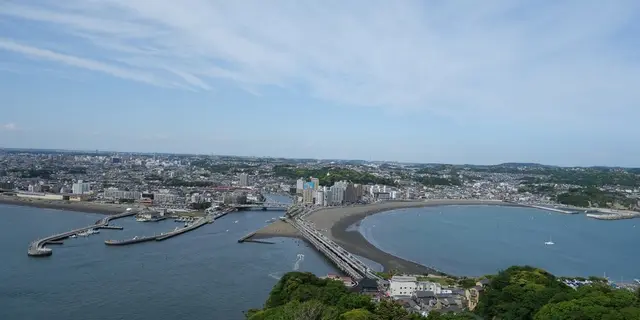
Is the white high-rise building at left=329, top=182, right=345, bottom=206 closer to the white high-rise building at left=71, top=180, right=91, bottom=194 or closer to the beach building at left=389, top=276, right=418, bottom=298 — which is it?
the white high-rise building at left=71, top=180, right=91, bottom=194

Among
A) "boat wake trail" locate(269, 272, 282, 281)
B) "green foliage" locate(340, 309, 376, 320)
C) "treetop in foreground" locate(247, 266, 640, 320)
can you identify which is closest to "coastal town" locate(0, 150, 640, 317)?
"treetop in foreground" locate(247, 266, 640, 320)

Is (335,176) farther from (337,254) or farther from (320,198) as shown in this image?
(337,254)

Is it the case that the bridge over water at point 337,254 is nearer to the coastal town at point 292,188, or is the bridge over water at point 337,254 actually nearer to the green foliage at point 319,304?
the green foliage at point 319,304

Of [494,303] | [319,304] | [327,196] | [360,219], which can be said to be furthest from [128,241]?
[327,196]

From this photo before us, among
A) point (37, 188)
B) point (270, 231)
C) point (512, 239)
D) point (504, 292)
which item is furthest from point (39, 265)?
point (37, 188)

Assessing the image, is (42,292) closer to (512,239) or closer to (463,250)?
(463,250)

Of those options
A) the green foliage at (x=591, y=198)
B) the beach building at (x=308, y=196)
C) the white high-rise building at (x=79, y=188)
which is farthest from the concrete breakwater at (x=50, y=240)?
the green foliage at (x=591, y=198)
